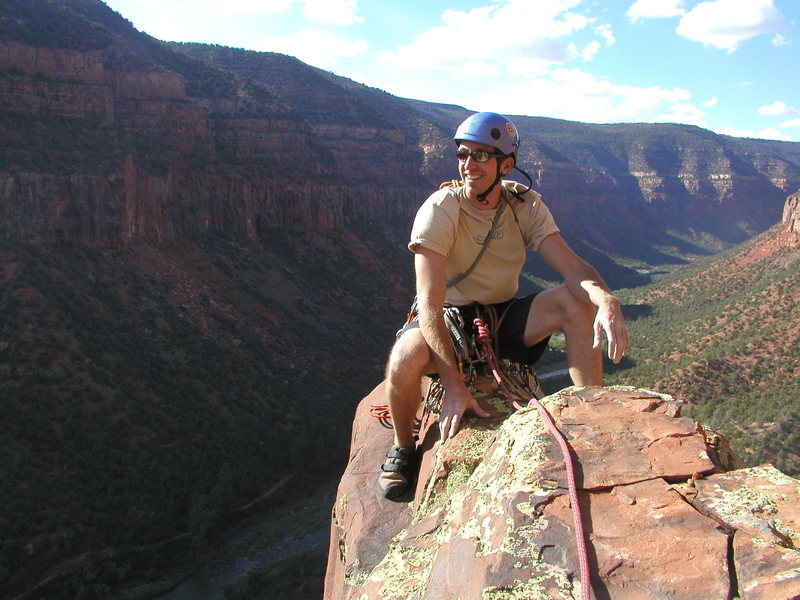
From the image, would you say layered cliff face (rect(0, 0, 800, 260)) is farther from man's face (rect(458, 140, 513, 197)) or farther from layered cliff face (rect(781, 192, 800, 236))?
layered cliff face (rect(781, 192, 800, 236))

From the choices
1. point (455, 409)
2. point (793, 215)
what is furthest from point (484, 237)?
point (793, 215)

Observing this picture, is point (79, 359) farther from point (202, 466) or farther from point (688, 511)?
point (688, 511)

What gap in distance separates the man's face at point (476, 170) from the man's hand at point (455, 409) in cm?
162

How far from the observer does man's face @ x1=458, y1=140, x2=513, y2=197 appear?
5.31m

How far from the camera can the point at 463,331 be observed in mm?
5555

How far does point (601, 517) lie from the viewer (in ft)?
10.6

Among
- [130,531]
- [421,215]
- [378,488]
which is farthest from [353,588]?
[130,531]

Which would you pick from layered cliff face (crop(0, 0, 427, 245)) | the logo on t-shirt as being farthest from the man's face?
layered cliff face (crop(0, 0, 427, 245))

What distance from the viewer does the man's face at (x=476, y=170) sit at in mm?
5310

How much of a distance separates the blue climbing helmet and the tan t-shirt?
39 cm

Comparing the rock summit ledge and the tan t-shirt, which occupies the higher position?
the tan t-shirt

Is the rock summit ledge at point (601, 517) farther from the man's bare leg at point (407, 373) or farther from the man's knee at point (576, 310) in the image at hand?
the man's knee at point (576, 310)

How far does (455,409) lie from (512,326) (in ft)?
3.30

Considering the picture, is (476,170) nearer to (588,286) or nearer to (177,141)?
(588,286)
